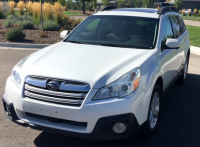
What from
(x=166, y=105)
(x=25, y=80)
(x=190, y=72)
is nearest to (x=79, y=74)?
(x=25, y=80)

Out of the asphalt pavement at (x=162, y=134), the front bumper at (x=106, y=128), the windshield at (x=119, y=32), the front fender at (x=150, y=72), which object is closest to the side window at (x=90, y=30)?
the windshield at (x=119, y=32)

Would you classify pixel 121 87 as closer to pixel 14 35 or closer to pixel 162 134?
pixel 162 134

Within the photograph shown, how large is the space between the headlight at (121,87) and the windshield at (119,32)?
1.15 meters

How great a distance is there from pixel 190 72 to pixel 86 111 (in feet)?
18.9

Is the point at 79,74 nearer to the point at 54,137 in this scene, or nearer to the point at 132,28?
the point at 54,137

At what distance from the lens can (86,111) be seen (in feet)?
9.99

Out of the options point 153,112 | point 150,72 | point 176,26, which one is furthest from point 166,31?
point 153,112

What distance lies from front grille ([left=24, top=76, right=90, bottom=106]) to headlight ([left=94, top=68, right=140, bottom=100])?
191mm

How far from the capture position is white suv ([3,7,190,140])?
3090mm

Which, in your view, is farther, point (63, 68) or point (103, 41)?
point (103, 41)

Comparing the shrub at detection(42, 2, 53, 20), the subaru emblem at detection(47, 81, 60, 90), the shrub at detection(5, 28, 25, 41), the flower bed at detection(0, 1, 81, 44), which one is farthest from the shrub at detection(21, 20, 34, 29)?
the subaru emblem at detection(47, 81, 60, 90)

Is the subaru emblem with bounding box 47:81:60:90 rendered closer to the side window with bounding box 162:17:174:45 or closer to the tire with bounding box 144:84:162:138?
the tire with bounding box 144:84:162:138

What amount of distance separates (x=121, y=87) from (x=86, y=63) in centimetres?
67

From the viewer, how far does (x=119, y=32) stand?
4.73 m
